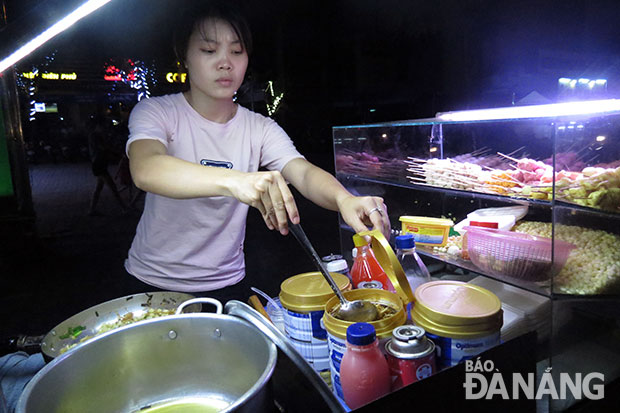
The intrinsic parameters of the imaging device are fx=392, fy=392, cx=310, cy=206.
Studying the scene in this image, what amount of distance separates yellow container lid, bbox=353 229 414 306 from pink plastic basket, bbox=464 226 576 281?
78 cm

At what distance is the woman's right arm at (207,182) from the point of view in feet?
3.56

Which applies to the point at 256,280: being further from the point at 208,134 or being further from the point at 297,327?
the point at 297,327

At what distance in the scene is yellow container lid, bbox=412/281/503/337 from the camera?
33.9 inches

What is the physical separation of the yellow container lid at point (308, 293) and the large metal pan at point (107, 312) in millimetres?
335

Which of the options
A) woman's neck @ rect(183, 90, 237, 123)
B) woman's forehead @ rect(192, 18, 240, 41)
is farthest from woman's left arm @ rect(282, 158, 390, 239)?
woman's forehead @ rect(192, 18, 240, 41)

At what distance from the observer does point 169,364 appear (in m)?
0.98

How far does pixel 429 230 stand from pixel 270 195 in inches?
45.5

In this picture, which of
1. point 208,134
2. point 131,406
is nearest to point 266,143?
point 208,134

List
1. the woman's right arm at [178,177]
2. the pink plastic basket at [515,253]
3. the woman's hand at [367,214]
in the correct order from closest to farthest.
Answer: the woman's right arm at [178,177], the woman's hand at [367,214], the pink plastic basket at [515,253]

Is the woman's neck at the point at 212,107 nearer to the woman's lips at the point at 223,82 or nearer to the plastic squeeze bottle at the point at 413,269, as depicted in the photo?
the woman's lips at the point at 223,82

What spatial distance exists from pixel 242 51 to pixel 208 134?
394 millimetres

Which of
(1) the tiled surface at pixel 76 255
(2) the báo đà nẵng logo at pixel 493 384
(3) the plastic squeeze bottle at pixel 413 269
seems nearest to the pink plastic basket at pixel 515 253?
(2) the báo đà nẵng logo at pixel 493 384

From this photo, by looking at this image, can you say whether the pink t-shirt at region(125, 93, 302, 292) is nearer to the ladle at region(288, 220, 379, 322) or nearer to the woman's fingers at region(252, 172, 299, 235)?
the woman's fingers at region(252, 172, 299, 235)

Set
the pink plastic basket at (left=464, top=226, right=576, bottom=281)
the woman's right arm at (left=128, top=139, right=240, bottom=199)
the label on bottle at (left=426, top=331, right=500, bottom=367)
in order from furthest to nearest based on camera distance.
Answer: the pink plastic basket at (left=464, top=226, right=576, bottom=281), the woman's right arm at (left=128, top=139, right=240, bottom=199), the label on bottle at (left=426, top=331, right=500, bottom=367)
